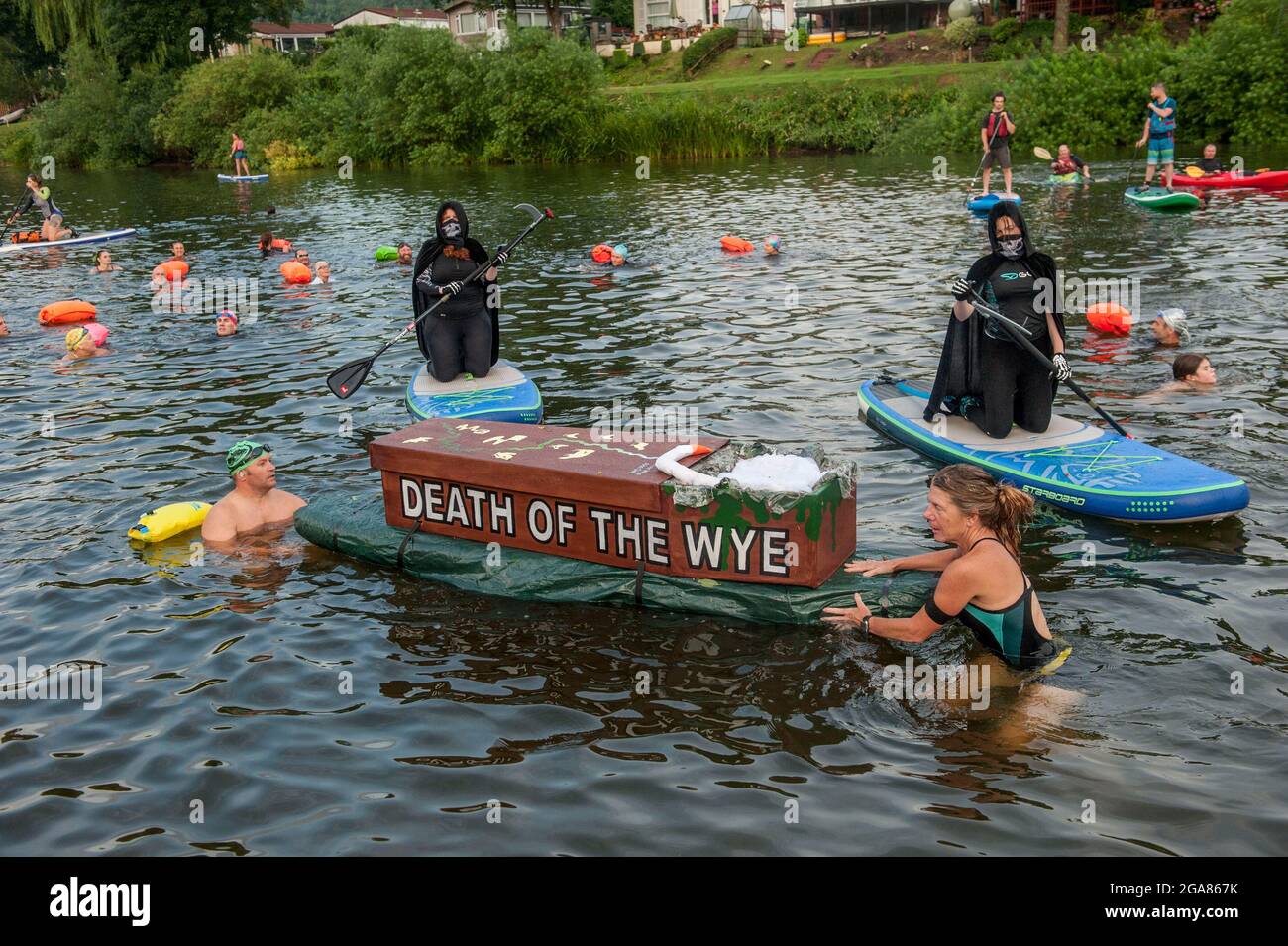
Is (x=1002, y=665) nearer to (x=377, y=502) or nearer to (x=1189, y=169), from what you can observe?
(x=377, y=502)

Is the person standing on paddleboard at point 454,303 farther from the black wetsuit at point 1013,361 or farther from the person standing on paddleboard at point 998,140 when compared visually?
the person standing on paddleboard at point 998,140

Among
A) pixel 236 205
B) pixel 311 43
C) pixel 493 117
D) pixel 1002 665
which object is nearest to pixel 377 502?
pixel 1002 665

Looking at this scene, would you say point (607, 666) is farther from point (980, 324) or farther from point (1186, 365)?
point (1186, 365)

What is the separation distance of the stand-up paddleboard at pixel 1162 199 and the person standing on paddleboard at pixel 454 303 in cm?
1726

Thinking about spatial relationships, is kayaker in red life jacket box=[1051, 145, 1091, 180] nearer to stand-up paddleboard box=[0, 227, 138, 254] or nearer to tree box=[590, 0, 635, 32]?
stand-up paddleboard box=[0, 227, 138, 254]

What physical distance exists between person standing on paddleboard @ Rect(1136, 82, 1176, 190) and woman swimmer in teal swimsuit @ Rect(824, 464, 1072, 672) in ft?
71.5

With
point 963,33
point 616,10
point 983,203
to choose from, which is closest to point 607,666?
point 983,203

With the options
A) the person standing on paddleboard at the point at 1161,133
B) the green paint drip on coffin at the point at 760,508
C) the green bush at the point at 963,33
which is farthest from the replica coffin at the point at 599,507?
the green bush at the point at 963,33

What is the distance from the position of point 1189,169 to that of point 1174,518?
2183 cm

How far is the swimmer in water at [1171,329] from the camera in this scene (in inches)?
575

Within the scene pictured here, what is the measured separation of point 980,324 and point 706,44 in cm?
5446

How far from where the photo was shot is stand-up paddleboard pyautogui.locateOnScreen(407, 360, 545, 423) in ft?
39.4
